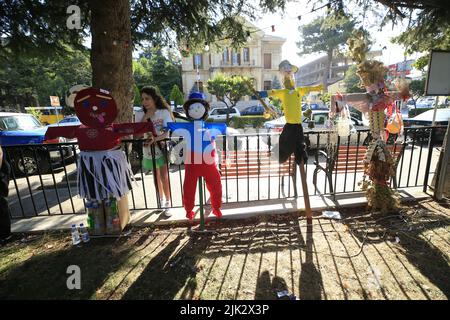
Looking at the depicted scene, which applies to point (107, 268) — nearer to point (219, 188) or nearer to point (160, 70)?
point (219, 188)

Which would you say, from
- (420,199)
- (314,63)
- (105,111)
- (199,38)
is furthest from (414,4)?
(314,63)

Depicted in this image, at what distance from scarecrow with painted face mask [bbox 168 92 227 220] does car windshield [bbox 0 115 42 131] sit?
678 cm

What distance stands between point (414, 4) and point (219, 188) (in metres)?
4.72

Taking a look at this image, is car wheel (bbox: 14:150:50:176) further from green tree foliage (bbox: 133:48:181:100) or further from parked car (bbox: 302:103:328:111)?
green tree foliage (bbox: 133:48:181:100)

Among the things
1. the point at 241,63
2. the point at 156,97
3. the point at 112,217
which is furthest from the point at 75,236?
the point at 241,63

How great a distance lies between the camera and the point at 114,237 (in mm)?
3236

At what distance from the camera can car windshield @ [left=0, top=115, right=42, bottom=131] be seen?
23.0ft

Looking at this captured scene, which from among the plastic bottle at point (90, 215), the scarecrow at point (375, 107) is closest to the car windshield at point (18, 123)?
the plastic bottle at point (90, 215)

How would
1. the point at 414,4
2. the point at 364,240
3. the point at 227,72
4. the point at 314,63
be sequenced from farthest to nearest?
1. the point at 314,63
2. the point at 227,72
3. the point at 414,4
4. the point at 364,240

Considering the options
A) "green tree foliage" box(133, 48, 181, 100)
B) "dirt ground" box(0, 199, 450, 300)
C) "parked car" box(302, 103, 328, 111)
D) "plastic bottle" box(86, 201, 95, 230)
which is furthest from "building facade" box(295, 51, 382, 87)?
"plastic bottle" box(86, 201, 95, 230)

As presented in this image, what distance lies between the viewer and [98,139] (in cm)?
282

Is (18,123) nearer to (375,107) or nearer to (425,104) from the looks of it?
(375,107)
